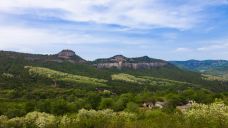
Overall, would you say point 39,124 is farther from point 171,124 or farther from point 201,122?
point 201,122

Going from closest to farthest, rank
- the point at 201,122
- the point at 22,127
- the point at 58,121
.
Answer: the point at 201,122 → the point at 58,121 → the point at 22,127

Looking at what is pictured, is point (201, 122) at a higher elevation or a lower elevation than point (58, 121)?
higher

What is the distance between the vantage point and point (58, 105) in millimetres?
199875

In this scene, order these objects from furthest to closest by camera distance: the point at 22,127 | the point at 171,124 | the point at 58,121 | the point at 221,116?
the point at 22,127 → the point at 58,121 → the point at 171,124 → the point at 221,116

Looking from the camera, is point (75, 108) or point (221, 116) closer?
point (221, 116)

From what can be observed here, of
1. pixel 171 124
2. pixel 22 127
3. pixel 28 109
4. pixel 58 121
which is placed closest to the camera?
pixel 171 124

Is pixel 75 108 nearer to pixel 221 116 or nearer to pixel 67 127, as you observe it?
pixel 67 127

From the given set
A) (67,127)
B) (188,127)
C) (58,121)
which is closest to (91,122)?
(67,127)

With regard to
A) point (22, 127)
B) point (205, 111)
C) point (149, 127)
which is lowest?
point (22, 127)

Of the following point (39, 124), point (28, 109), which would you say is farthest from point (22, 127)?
point (28, 109)

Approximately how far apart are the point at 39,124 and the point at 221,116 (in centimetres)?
8723

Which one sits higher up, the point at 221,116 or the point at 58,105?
the point at 221,116

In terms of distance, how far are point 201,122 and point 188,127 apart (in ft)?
7.96

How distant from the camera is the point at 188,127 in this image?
232ft
